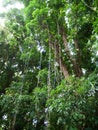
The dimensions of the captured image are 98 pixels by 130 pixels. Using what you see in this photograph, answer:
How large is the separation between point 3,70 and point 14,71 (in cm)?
41

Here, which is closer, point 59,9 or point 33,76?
point 59,9

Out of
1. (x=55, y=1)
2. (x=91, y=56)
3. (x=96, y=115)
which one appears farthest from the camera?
(x=91, y=56)

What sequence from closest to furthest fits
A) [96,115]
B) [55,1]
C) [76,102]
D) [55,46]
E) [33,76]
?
[76,102]
[96,115]
[55,1]
[55,46]
[33,76]

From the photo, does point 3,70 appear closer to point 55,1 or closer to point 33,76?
point 33,76

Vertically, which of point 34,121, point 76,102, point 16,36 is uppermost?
point 16,36

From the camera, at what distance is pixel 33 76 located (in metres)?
8.38

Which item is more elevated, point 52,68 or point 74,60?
point 52,68

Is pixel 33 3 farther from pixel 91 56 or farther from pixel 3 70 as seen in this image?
pixel 3 70

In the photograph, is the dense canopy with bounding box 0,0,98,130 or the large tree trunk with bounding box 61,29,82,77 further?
the large tree trunk with bounding box 61,29,82,77

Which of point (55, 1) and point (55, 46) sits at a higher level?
point (55, 1)

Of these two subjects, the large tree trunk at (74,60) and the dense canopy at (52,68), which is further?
the large tree trunk at (74,60)

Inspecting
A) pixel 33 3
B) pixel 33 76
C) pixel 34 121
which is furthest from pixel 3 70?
pixel 33 3

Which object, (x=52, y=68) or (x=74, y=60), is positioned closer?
(x=74, y=60)

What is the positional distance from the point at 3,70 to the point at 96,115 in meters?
4.47
